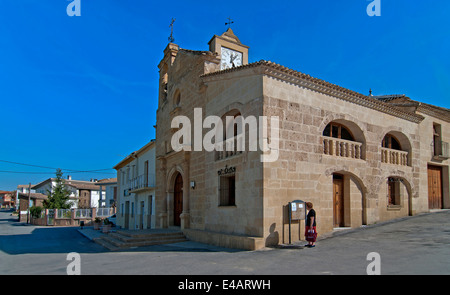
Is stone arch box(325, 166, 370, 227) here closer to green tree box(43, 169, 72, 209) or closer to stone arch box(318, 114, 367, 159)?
stone arch box(318, 114, 367, 159)

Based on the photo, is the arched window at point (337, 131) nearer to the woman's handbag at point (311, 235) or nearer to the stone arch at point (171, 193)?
the woman's handbag at point (311, 235)

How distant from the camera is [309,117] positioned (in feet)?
34.7

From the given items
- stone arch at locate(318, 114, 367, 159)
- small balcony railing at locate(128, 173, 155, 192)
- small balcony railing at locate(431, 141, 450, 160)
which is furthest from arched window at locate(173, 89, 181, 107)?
small balcony railing at locate(431, 141, 450, 160)

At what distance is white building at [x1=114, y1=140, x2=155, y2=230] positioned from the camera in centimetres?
2056

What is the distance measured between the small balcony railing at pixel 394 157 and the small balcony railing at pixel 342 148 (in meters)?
1.48

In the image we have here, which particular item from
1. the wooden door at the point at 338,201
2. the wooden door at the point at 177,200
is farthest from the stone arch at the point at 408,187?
the wooden door at the point at 177,200

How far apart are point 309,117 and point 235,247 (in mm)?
4672

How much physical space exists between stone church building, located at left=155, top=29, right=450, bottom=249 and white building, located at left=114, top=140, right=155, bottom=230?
14.4 feet

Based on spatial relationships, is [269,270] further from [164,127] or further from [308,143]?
[164,127]

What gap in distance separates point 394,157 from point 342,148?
335 centimetres
